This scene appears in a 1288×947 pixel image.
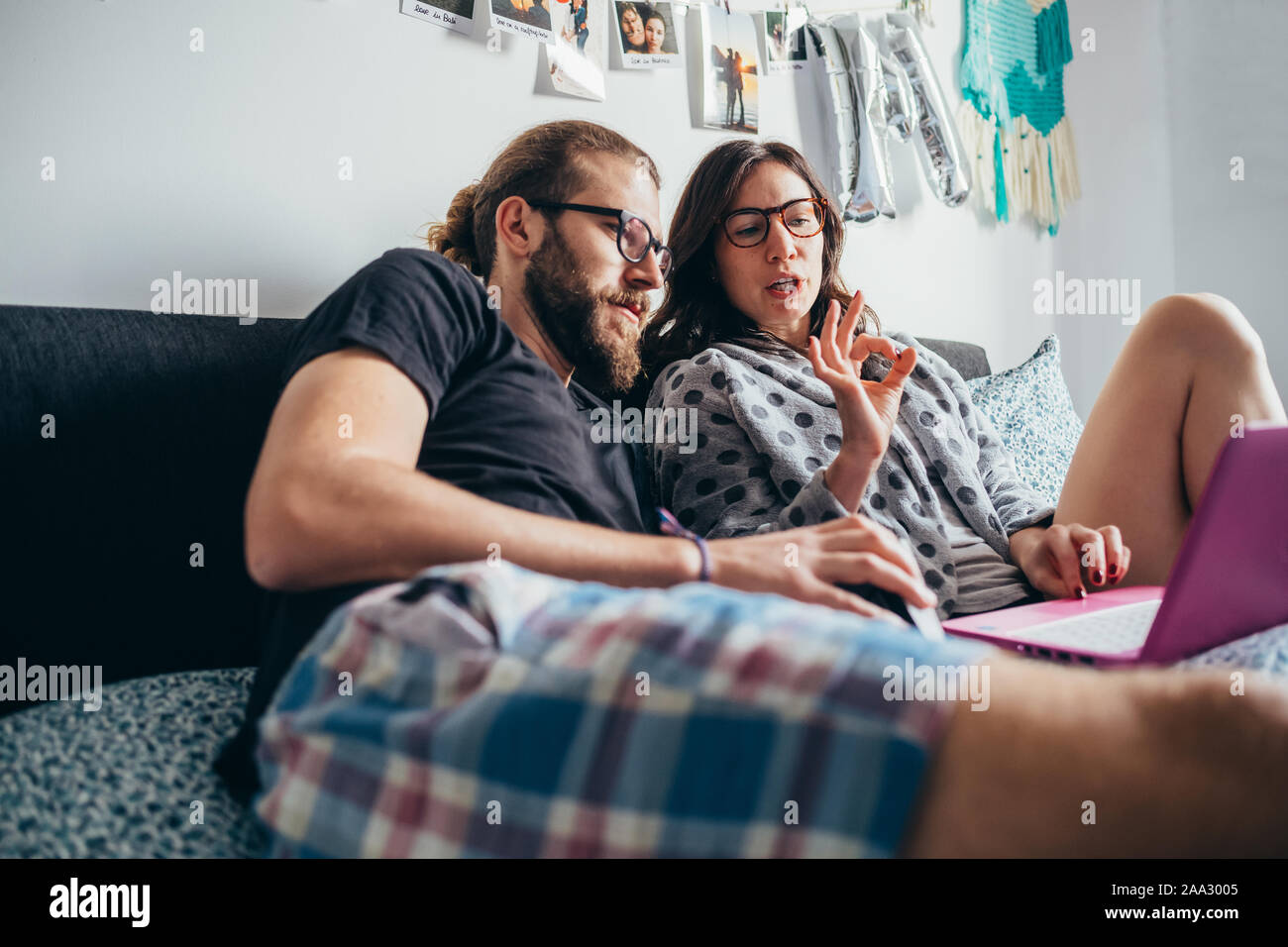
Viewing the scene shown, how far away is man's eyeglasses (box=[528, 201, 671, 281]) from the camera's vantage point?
128 centimetres

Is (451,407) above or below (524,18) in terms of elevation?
below

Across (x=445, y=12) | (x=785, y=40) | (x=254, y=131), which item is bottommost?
(x=254, y=131)

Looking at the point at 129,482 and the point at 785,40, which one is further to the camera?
the point at 785,40

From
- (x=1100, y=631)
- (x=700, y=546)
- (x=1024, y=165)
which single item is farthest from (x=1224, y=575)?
(x=1024, y=165)

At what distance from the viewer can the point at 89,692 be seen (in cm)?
88

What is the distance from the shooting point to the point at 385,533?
706 millimetres

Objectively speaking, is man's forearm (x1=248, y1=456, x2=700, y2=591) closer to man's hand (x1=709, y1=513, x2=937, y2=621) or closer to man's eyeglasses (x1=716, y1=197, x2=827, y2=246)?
man's hand (x1=709, y1=513, x2=937, y2=621)

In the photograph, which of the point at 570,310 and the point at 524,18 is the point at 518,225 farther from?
the point at 524,18

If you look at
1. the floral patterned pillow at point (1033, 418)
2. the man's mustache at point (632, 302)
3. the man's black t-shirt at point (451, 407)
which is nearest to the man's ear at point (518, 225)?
the man's mustache at point (632, 302)

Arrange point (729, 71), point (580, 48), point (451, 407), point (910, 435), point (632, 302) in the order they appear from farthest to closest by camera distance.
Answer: point (729, 71)
point (580, 48)
point (910, 435)
point (632, 302)
point (451, 407)

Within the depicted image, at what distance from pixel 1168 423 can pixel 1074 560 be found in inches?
9.8

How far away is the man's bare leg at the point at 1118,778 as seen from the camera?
1.46ft

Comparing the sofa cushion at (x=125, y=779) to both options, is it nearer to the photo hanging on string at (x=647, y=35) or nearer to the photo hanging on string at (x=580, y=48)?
the photo hanging on string at (x=580, y=48)
